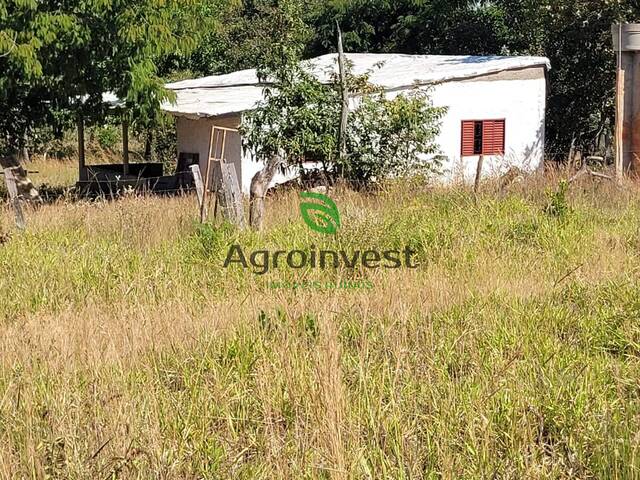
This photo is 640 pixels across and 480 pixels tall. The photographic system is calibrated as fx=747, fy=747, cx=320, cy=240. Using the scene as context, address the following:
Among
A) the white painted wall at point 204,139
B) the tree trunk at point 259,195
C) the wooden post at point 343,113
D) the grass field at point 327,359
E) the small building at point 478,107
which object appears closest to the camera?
the grass field at point 327,359

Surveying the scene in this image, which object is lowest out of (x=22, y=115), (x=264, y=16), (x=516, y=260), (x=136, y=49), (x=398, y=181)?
(x=516, y=260)

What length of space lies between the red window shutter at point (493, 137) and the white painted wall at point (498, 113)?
0.39ft

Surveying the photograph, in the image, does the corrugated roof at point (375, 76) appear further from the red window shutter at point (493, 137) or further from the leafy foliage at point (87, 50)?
the leafy foliage at point (87, 50)

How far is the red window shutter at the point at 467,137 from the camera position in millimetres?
16922

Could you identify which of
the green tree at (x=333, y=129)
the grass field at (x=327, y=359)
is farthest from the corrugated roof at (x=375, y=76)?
the grass field at (x=327, y=359)

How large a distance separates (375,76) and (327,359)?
1414 cm

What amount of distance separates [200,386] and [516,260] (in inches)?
160

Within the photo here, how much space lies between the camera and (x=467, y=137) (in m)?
17.0

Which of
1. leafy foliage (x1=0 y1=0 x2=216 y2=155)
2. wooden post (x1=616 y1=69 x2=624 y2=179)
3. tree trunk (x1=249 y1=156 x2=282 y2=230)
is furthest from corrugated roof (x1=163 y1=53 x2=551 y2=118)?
tree trunk (x1=249 y1=156 x2=282 y2=230)

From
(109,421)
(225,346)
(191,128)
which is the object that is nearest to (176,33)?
(191,128)

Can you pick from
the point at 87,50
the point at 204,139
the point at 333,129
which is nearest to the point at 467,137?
the point at 333,129

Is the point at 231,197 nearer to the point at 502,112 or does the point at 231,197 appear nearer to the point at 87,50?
the point at 87,50

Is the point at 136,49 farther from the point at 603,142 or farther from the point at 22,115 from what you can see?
the point at 603,142

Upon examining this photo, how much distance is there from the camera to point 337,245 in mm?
7688
